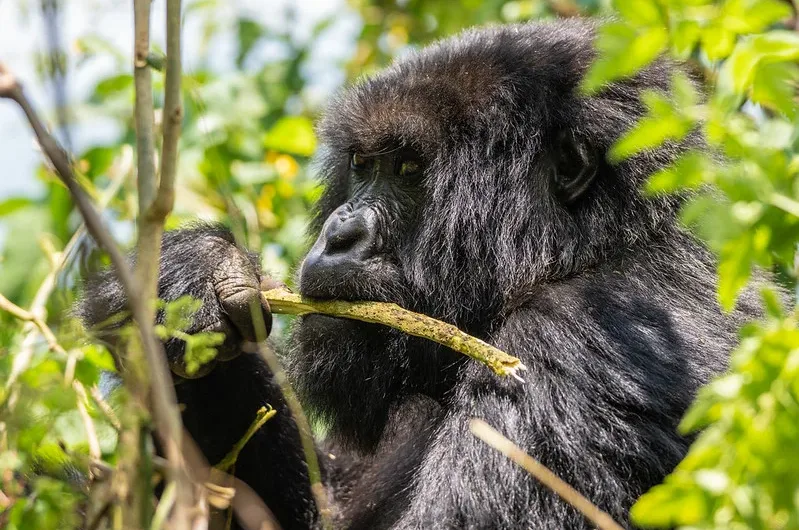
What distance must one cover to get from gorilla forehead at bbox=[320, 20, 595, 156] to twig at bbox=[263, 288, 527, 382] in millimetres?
639

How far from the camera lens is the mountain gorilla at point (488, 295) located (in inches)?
108

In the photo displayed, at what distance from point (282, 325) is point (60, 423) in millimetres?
1339

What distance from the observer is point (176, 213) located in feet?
17.4

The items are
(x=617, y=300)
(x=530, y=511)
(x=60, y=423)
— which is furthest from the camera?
(x=60, y=423)

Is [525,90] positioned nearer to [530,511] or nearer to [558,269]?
[558,269]

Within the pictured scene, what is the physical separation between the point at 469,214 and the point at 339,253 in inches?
18.3

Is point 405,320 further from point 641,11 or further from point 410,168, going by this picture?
point 641,11

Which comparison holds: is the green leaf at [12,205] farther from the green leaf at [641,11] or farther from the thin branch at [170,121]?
the green leaf at [641,11]

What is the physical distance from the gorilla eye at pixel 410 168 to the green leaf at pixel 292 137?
8.25ft

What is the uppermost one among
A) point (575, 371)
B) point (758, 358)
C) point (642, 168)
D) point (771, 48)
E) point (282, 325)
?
point (771, 48)

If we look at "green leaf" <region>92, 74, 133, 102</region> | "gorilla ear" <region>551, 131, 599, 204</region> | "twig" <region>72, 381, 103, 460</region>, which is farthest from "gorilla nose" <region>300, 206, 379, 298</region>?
"green leaf" <region>92, 74, 133, 102</region>

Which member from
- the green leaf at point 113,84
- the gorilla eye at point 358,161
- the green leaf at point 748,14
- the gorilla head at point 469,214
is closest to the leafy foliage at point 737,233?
the green leaf at point 748,14

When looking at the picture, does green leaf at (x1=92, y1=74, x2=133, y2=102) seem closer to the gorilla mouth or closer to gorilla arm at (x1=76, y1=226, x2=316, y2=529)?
gorilla arm at (x1=76, y1=226, x2=316, y2=529)

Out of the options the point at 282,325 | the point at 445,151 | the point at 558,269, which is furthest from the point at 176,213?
the point at 558,269
